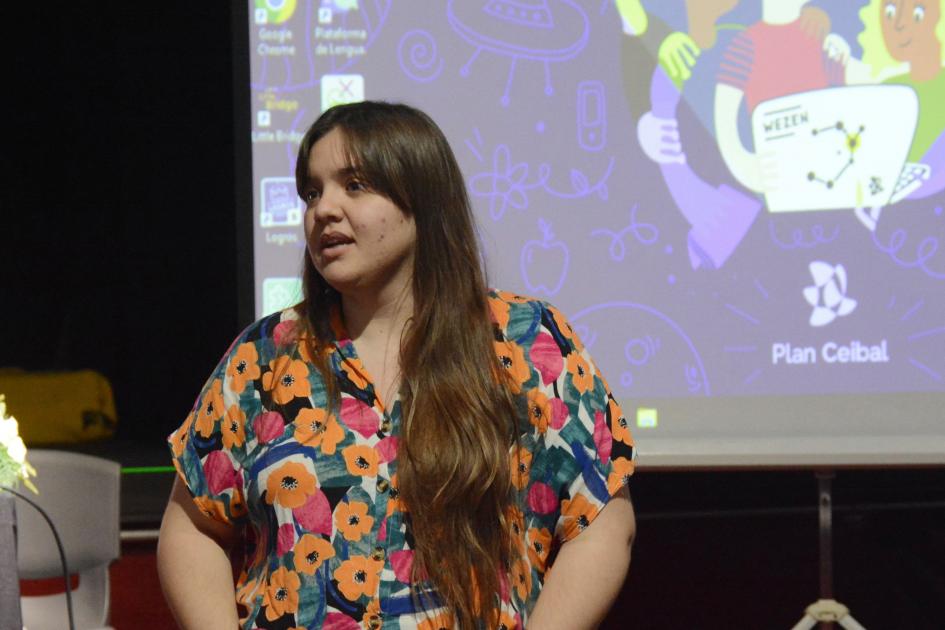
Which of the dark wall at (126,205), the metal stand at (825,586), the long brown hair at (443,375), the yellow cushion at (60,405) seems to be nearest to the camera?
the long brown hair at (443,375)

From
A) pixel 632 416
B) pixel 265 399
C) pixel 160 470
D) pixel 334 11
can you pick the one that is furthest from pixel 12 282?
pixel 265 399

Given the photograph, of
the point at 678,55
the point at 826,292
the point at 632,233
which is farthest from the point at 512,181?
the point at 826,292

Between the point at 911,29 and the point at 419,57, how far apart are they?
3.85 feet

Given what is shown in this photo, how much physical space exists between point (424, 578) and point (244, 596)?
0.24 m

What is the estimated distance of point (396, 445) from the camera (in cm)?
152

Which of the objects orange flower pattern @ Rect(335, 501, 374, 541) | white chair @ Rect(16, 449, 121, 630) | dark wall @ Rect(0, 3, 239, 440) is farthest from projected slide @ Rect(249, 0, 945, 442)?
dark wall @ Rect(0, 3, 239, 440)

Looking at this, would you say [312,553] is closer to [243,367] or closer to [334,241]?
[243,367]

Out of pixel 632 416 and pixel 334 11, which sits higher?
pixel 334 11

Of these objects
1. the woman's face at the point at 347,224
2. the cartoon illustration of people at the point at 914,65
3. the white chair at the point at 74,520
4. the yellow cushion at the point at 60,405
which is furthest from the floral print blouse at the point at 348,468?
the yellow cushion at the point at 60,405

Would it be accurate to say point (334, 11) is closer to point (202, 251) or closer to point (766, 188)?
point (766, 188)

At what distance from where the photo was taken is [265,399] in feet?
5.14

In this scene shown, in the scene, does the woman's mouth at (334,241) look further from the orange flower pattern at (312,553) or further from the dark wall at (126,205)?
the dark wall at (126,205)

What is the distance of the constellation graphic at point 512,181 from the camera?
115 inches

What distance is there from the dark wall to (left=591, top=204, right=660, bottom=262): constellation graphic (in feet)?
8.72
